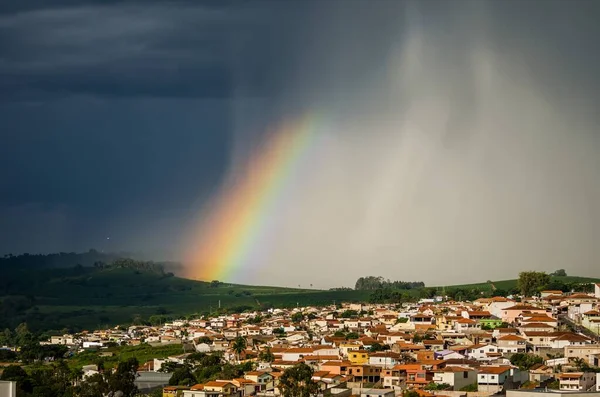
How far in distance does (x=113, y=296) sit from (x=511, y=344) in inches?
4347

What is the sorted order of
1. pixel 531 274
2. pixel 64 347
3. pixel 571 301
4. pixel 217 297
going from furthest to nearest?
pixel 217 297
pixel 531 274
pixel 64 347
pixel 571 301

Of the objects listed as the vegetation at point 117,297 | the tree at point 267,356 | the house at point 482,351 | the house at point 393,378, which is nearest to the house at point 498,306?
the house at point 482,351

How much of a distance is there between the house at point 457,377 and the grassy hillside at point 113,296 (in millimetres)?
67185

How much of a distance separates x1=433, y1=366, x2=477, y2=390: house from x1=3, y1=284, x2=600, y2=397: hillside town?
0.12ft

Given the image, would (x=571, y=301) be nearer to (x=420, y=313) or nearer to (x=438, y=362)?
(x=420, y=313)

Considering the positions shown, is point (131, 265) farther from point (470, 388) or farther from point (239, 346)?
point (470, 388)

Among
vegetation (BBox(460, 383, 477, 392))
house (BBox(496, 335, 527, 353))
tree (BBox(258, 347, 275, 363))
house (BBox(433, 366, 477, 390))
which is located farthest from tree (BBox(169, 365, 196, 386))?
house (BBox(496, 335, 527, 353))

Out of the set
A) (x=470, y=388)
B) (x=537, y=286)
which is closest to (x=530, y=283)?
(x=537, y=286)

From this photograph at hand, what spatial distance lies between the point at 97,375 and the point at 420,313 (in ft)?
88.8

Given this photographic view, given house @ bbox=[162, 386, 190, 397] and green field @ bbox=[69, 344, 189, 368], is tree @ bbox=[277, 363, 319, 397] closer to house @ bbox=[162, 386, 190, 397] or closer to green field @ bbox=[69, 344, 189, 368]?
house @ bbox=[162, 386, 190, 397]

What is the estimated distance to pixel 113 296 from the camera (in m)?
164

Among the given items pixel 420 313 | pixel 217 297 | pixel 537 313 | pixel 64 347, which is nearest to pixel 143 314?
pixel 217 297

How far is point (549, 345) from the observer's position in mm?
58375

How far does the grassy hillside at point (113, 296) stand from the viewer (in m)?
129
